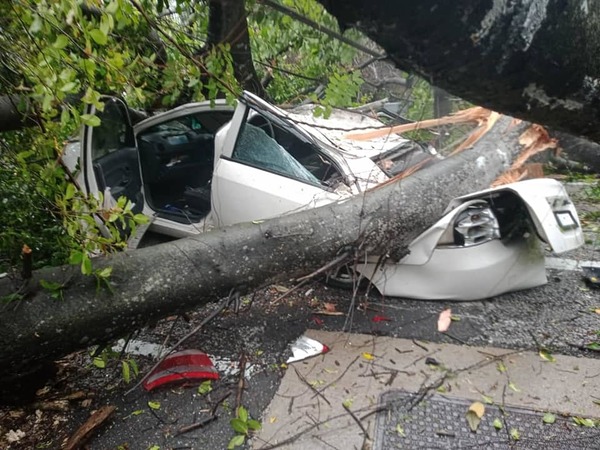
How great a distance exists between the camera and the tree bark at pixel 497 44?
36.7 inches

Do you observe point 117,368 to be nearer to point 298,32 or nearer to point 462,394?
point 462,394

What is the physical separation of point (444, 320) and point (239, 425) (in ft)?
5.25

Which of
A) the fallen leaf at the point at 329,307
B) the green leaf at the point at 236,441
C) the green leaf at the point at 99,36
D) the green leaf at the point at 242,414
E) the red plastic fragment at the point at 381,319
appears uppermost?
the green leaf at the point at 99,36

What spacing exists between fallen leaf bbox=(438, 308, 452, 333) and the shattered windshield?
57.8 inches

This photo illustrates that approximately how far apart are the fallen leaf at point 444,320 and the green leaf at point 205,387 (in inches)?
61.2

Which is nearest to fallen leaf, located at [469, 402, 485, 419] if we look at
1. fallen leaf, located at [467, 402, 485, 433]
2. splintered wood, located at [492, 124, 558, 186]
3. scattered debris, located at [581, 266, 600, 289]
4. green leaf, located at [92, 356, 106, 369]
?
fallen leaf, located at [467, 402, 485, 433]

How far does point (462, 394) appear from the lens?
2619 millimetres

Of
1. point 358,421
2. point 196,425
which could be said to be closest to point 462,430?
point 358,421

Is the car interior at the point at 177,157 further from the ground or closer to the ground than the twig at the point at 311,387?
further from the ground

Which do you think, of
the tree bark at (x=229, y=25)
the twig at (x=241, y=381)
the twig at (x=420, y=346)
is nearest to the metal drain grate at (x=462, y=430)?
the twig at (x=420, y=346)

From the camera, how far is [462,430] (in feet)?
7.77

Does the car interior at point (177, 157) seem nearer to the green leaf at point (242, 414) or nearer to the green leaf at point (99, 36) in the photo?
the green leaf at point (242, 414)

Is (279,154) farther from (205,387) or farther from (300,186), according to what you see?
(205,387)

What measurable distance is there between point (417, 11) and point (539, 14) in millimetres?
264
